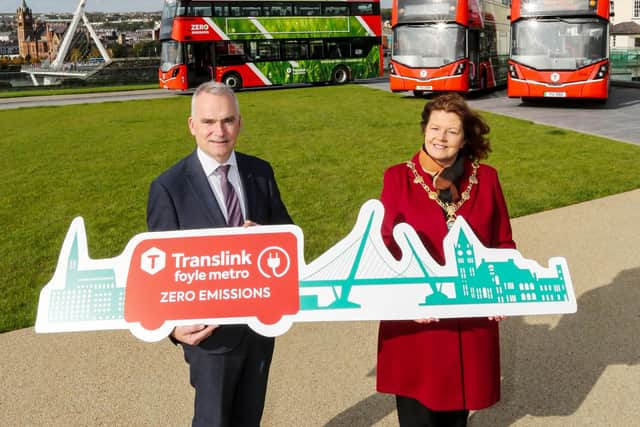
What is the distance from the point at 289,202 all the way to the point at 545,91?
38.7 feet

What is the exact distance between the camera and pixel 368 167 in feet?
34.3

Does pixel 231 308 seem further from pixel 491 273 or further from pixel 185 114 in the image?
pixel 185 114

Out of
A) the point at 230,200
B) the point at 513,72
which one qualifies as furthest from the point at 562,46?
the point at 230,200

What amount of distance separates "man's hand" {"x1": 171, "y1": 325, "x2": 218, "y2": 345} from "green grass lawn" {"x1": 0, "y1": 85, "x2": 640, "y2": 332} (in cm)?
316

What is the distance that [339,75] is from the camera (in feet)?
102

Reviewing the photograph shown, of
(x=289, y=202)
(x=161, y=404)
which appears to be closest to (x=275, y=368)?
(x=161, y=404)

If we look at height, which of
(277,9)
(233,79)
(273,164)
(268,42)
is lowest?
(273,164)

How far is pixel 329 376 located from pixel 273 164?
24.0 ft

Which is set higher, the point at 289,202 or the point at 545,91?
the point at 545,91

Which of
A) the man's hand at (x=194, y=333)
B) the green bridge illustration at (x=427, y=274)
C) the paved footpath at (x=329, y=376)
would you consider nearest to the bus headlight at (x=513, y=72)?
the paved footpath at (x=329, y=376)

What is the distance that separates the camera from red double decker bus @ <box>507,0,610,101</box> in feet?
55.3

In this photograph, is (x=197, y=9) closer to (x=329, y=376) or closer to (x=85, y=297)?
(x=329, y=376)

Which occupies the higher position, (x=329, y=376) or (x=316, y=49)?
(x=316, y=49)

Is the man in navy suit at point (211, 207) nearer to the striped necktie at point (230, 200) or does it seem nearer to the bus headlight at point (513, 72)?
the striped necktie at point (230, 200)
